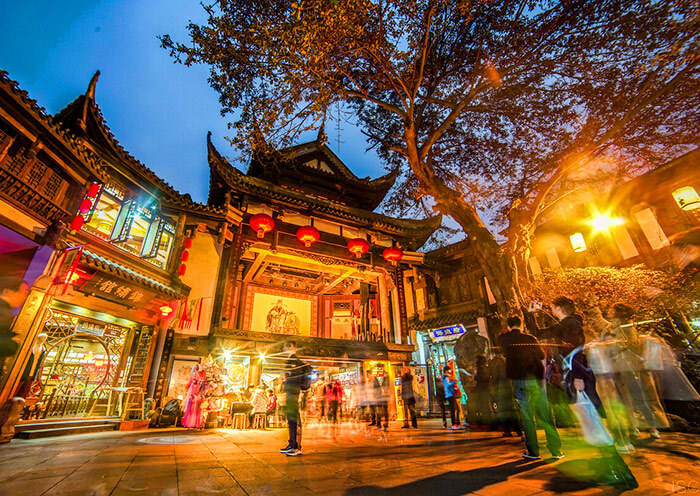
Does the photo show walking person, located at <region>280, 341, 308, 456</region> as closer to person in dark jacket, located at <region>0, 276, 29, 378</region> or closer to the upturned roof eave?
person in dark jacket, located at <region>0, 276, 29, 378</region>

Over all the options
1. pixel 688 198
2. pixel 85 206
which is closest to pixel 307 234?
pixel 85 206

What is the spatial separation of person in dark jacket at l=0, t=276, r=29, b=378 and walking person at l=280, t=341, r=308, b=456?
19.5 ft

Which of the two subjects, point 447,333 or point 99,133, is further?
point 447,333

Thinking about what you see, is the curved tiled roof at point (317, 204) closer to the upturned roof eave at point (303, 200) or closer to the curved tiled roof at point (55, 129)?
the upturned roof eave at point (303, 200)

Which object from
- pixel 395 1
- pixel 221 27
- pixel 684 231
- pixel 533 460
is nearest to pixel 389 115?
pixel 395 1

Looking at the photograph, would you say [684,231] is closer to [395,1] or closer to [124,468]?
[395,1]

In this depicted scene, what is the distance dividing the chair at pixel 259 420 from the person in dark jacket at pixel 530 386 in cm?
816

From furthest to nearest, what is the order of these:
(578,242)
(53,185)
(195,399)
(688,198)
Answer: (578,242), (688,198), (195,399), (53,185)

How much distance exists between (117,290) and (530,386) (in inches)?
409

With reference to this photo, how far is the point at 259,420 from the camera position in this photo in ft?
31.4

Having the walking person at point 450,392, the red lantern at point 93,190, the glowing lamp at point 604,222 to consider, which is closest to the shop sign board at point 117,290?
the red lantern at point 93,190

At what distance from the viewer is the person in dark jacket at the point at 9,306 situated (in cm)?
611

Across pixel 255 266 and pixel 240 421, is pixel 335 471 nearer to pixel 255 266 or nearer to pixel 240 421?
pixel 240 421

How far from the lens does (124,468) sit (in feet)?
10.9
